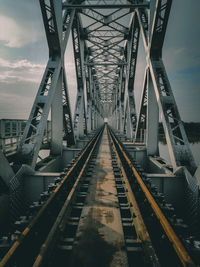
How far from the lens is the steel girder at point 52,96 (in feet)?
19.5

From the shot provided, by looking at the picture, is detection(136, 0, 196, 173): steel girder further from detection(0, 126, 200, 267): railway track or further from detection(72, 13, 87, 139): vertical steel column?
detection(72, 13, 87, 139): vertical steel column

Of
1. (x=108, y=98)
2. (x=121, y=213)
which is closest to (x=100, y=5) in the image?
(x=121, y=213)

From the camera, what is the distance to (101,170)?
Answer: 19.9 ft

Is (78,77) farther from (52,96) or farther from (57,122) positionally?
(52,96)

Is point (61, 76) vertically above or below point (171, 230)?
above

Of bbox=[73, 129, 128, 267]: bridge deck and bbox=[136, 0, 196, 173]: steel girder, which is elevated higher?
bbox=[136, 0, 196, 173]: steel girder

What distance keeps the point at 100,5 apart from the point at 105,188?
11541 millimetres

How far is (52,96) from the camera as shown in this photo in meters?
6.89

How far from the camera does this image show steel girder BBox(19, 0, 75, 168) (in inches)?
234

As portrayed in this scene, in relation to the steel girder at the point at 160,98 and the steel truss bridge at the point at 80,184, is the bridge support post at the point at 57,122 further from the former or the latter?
the steel girder at the point at 160,98

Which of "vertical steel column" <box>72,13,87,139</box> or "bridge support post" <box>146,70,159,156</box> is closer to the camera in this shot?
"bridge support post" <box>146,70,159,156</box>

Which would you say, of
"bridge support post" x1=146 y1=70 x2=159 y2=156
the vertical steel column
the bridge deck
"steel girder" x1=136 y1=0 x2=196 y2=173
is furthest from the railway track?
the vertical steel column

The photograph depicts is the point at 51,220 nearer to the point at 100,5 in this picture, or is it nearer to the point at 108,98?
the point at 100,5

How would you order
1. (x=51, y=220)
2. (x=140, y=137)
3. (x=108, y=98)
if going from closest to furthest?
(x=51, y=220), (x=140, y=137), (x=108, y=98)
